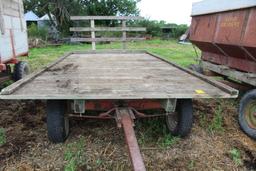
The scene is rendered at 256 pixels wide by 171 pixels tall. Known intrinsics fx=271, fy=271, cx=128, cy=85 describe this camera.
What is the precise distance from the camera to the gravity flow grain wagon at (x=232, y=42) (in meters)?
3.84

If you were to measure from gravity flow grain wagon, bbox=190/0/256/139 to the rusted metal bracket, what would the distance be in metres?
1.89

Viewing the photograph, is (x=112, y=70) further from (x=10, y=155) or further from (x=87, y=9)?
(x=87, y=9)

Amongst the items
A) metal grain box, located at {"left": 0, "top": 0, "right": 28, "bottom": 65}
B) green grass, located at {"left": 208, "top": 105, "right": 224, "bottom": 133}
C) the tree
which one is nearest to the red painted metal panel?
green grass, located at {"left": 208, "top": 105, "right": 224, "bottom": 133}

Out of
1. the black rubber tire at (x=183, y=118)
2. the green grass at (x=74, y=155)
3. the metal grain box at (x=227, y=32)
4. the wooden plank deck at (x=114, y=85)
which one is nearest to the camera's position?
the wooden plank deck at (x=114, y=85)

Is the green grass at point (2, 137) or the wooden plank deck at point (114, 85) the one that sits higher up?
the wooden plank deck at point (114, 85)

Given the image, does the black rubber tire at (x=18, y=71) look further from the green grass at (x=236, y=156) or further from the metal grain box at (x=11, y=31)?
the green grass at (x=236, y=156)

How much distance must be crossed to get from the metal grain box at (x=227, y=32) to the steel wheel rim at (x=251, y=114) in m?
0.79

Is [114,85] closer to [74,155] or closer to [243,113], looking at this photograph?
[74,155]

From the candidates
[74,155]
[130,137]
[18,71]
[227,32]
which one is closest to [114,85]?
[130,137]

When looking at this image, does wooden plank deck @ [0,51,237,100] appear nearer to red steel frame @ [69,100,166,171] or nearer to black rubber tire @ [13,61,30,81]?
red steel frame @ [69,100,166,171]

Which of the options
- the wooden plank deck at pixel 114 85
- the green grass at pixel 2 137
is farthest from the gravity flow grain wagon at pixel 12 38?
the wooden plank deck at pixel 114 85

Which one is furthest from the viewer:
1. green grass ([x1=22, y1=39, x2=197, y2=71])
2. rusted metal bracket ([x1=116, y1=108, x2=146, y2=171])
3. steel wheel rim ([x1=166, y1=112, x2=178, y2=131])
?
green grass ([x1=22, y1=39, x2=197, y2=71])

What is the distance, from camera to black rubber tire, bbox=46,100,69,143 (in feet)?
9.89

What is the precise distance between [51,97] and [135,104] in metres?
0.98
